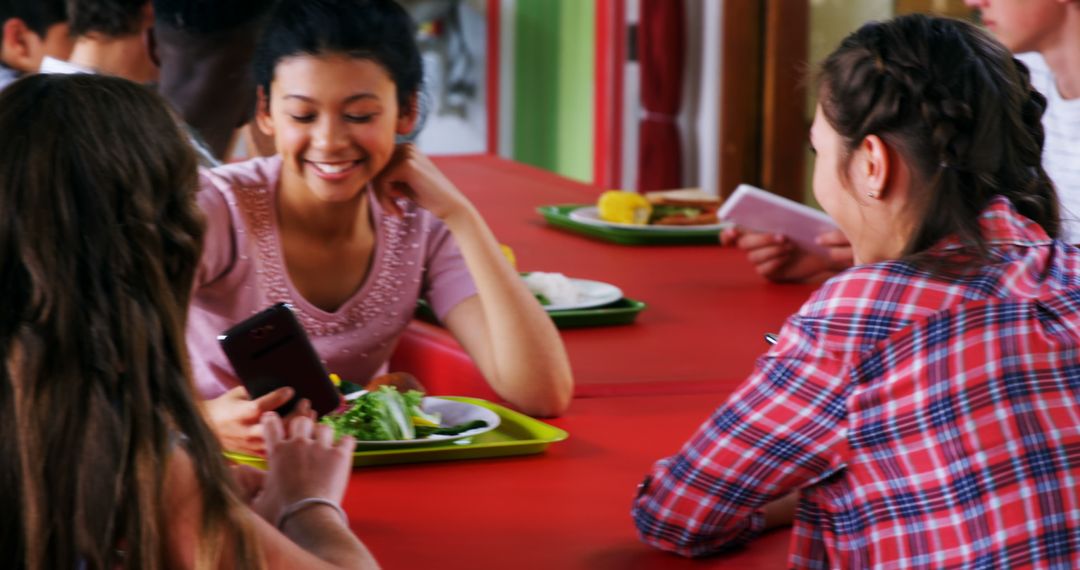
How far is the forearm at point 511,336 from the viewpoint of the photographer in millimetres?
1943

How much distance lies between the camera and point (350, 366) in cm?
222

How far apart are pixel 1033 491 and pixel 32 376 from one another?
828mm

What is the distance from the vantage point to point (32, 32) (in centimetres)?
327

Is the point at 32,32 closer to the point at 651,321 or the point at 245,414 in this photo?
the point at 651,321

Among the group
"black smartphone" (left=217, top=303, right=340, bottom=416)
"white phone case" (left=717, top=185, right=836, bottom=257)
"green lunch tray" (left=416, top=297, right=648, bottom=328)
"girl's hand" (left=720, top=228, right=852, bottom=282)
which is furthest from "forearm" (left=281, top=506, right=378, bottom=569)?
"girl's hand" (left=720, top=228, right=852, bottom=282)

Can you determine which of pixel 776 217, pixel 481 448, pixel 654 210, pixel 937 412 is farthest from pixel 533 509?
pixel 654 210

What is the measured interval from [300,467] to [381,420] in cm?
35

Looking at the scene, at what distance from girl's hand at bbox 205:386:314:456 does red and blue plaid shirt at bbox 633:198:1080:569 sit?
502mm

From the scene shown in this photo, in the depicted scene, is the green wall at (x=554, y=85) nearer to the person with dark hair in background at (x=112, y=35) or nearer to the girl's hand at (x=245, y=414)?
the person with dark hair in background at (x=112, y=35)

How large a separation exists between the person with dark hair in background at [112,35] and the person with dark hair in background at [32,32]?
0.37 meters

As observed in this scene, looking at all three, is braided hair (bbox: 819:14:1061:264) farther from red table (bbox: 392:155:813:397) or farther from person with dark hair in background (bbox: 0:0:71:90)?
person with dark hair in background (bbox: 0:0:71:90)

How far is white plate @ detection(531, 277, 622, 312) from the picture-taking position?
249 cm

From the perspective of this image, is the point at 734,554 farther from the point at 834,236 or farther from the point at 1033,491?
the point at 834,236

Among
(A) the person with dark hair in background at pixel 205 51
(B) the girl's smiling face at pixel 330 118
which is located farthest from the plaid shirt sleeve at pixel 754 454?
(A) the person with dark hair in background at pixel 205 51
